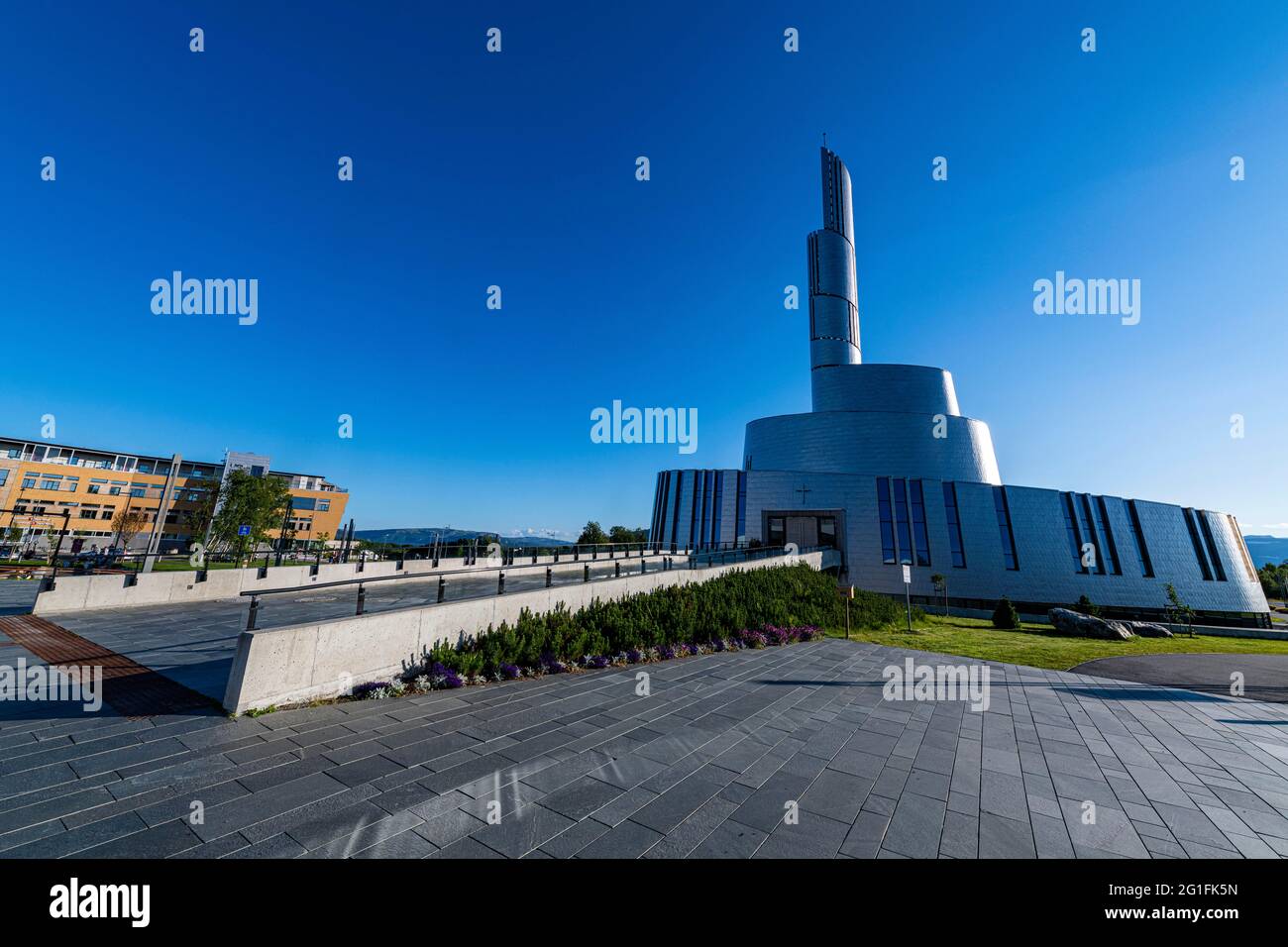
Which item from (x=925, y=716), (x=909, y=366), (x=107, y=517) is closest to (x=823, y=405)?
(x=909, y=366)

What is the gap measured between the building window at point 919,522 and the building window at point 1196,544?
2433cm

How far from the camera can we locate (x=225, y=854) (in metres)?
3.46

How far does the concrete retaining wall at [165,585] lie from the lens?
11859mm

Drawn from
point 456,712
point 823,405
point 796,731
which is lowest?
point 796,731

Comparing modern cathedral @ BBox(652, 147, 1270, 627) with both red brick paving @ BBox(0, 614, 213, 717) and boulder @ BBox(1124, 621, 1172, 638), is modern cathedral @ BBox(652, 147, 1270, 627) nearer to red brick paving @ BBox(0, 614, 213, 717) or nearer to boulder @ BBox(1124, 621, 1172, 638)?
boulder @ BBox(1124, 621, 1172, 638)

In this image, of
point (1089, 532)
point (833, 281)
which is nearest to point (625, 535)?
point (1089, 532)

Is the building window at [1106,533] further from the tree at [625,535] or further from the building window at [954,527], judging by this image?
the tree at [625,535]

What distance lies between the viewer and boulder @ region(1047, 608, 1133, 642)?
21.0 metres

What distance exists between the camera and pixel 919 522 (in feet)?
157

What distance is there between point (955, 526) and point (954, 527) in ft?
0.51

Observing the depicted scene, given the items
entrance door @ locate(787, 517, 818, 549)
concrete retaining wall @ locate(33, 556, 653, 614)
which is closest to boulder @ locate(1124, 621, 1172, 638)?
concrete retaining wall @ locate(33, 556, 653, 614)

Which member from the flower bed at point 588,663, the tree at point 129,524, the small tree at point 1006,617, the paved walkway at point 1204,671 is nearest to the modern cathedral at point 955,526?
the small tree at point 1006,617

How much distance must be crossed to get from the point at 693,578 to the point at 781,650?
523cm
